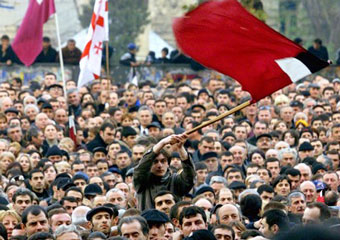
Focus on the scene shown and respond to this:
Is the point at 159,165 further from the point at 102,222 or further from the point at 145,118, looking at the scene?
the point at 145,118

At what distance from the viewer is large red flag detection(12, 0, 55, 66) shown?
25.6 metres

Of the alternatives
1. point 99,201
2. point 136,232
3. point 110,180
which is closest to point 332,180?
point 110,180

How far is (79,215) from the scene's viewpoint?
15.2m

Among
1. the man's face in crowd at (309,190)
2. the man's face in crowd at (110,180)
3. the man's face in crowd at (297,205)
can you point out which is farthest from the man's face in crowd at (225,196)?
the man's face in crowd at (110,180)

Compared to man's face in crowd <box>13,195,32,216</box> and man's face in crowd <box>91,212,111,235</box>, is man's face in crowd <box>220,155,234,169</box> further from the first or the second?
man's face in crowd <box>91,212,111,235</box>

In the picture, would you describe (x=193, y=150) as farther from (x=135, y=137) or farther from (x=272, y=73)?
(x=272, y=73)

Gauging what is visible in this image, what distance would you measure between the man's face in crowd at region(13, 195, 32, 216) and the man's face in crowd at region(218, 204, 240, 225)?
284 cm

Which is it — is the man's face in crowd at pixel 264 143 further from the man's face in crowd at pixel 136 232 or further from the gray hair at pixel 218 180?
the man's face in crowd at pixel 136 232

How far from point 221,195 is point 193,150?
5.43 m

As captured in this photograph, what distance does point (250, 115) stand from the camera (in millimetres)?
25250

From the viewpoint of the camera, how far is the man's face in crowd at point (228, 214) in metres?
14.4

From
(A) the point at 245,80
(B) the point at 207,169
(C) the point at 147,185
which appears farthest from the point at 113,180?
(A) the point at 245,80

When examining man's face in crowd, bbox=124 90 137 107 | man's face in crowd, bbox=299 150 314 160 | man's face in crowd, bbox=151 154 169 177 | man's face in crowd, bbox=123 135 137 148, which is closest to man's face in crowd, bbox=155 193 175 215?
man's face in crowd, bbox=151 154 169 177

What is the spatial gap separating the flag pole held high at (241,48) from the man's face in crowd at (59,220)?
291cm
